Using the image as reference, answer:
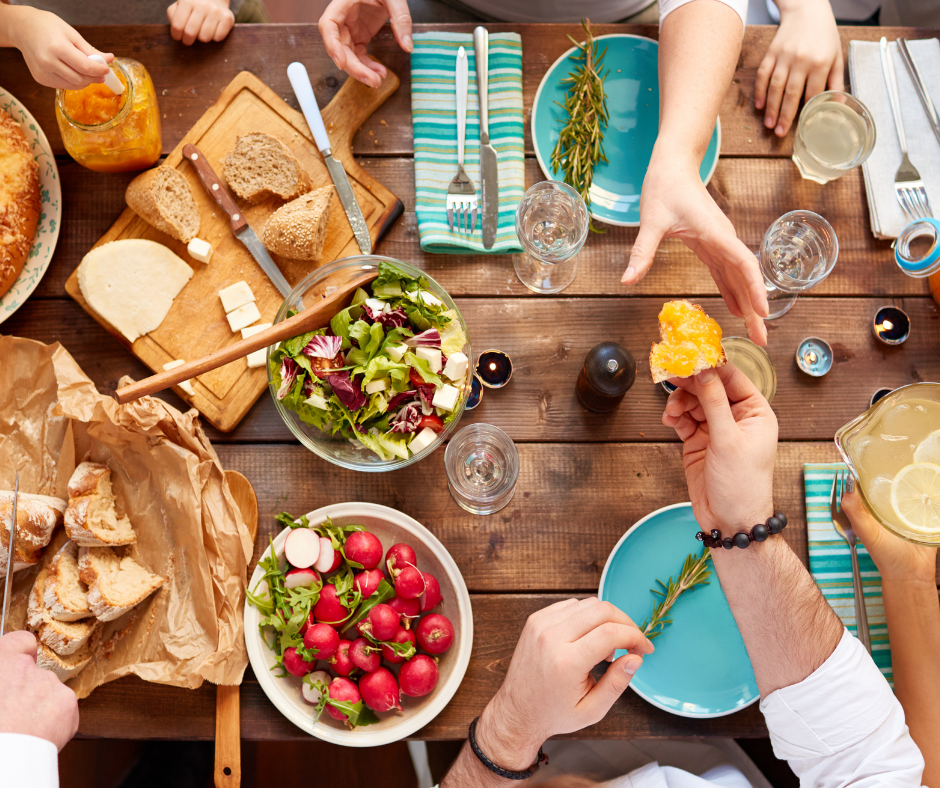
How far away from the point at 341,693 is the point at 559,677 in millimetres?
549

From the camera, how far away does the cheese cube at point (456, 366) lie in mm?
1547

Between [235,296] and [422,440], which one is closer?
[422,440]

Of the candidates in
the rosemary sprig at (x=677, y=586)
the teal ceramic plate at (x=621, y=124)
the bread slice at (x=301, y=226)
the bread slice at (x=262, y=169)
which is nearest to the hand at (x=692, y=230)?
the teal ceramic plate at (x=621, y=124)

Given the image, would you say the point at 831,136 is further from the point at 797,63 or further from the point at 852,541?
the point at 852,541

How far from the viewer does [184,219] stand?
1715mm

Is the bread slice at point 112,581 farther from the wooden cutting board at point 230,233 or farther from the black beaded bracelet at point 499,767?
the black beaded bracelet at point 499,767

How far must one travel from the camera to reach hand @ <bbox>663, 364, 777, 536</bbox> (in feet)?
4.51

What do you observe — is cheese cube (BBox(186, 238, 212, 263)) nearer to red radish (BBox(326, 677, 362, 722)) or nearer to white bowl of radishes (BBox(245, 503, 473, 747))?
white bowl of radishes (BBox(245, 503, 473, 747))

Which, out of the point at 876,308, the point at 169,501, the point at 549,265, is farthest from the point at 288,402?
the point at 876,308

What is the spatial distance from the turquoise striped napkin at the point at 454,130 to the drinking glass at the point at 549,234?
0.16 ft

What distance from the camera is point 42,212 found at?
1.71 meters

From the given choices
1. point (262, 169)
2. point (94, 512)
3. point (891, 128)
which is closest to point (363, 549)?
point (94, 512)

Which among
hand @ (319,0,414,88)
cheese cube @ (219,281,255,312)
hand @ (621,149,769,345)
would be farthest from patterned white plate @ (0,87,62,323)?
hand @ (621,149,769,345)

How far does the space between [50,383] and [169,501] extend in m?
0.43
